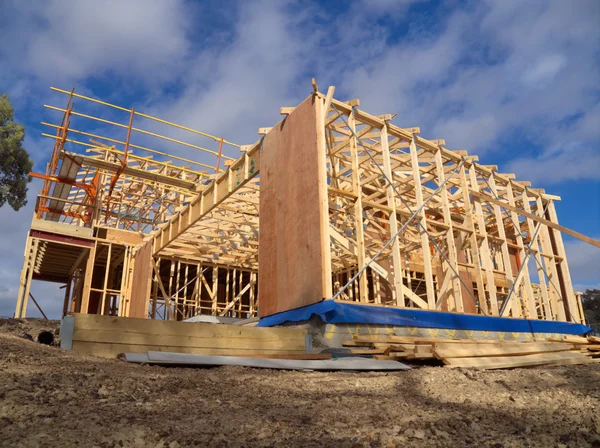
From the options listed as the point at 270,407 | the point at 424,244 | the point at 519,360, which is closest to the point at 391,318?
the point at 519,360

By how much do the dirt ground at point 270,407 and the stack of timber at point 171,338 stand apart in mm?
433

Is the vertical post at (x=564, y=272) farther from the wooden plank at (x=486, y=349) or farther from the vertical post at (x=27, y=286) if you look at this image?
the vertical post at (x=27, y=286)

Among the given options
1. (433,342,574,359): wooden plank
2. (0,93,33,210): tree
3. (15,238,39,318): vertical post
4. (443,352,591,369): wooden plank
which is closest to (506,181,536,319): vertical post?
(433,342,574,359): wooden plank

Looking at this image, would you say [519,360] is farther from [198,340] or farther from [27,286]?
[27,286]

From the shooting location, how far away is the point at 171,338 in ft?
20.6

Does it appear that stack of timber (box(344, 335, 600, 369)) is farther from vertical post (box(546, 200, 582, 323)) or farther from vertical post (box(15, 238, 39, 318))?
vertical post (box(15, 238, 39, 318))

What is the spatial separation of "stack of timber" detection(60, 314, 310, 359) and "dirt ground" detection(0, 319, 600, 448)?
0.43 metres

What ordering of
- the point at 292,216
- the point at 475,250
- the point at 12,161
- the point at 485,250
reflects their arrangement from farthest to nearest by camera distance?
1. the point at 12,161
2. the point at 485,250
3. the point at 475,250
4. the point at 292,216

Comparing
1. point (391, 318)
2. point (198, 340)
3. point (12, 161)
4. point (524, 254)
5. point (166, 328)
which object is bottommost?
point (198, 340)

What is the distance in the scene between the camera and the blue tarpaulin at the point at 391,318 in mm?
7457

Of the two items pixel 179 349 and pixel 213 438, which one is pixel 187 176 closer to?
pixel 179 349

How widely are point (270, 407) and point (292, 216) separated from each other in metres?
5.32

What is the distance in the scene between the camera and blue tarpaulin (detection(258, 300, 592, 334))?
7.46 m

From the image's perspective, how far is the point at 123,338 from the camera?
19.7ft
